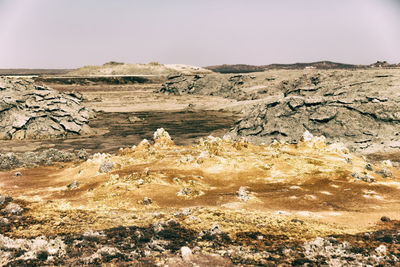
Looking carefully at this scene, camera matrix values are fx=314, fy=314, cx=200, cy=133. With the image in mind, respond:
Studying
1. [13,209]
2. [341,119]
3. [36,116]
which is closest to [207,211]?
[13,209]

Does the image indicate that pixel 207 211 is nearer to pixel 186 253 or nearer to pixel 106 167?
pixel 186 253

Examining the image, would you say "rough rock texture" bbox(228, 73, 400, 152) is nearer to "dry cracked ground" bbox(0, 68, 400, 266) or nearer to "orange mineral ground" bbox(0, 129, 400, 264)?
"orange mineral ground" bbox(0, 129, 400, 264)

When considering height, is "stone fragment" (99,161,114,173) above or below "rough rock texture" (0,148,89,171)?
above

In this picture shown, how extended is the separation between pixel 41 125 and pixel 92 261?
33.0m

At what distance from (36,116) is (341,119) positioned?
3385 cm

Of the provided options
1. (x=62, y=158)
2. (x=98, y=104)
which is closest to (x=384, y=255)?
(x=62, y=158)

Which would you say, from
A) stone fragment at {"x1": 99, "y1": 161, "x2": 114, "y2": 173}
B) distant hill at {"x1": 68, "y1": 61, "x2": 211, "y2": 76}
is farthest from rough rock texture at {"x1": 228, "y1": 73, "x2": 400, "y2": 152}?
distant hill at {"x1": 68, "y1": 61, "x2": 211, "y2": 76}

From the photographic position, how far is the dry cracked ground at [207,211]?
7.91 meters

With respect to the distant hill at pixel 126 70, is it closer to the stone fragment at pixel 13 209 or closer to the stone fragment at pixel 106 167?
the stone fragment at pixel 106 167

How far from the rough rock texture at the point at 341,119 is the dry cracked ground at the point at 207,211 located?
9890 mm

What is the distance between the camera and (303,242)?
28.3 feet

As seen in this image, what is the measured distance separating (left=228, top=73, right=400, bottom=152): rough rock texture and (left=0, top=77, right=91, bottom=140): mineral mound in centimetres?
1952

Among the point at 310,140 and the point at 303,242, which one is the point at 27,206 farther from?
the point at 310,140

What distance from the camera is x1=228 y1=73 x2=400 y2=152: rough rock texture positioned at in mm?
28869
